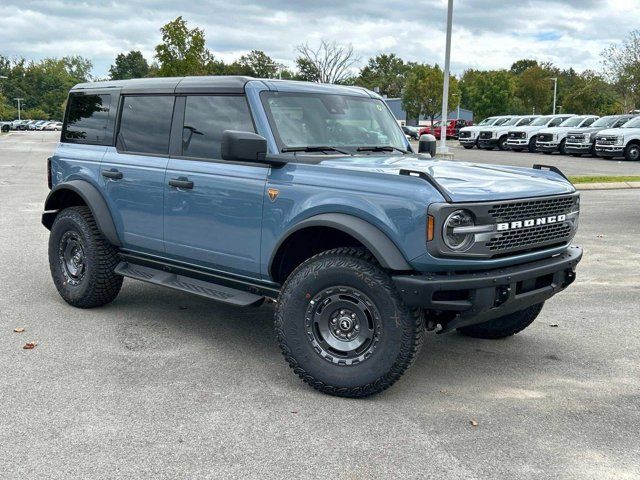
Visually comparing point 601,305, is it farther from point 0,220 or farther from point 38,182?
point 38,182

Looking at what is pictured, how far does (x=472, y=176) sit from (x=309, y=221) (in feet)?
3.43

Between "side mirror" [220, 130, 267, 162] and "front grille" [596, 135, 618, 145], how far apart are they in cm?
2717

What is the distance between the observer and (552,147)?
3328 cm

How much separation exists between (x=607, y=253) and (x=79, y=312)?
6.34 metres

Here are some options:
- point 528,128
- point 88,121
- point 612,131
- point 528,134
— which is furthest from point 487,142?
point 88,121

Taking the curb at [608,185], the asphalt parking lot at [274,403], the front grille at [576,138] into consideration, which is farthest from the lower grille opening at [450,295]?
the front grille at [576,138]

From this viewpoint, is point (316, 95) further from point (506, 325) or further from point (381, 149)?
point (506, 325)

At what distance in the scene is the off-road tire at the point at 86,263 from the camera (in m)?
5.95

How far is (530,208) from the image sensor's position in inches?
170

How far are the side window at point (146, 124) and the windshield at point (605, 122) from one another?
96.7 feet

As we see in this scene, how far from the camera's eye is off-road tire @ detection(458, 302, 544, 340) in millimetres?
5281

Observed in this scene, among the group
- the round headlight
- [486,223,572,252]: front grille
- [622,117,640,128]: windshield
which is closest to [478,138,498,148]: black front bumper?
[622,117,640,128]: windshield

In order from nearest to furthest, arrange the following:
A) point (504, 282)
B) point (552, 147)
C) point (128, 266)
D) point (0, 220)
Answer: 1. point (504, 282)
2. point (128, 266)
3. point (0, 220)
4. point (552, 147)

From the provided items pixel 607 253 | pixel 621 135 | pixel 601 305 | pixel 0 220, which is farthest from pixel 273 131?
pixel 621 135
